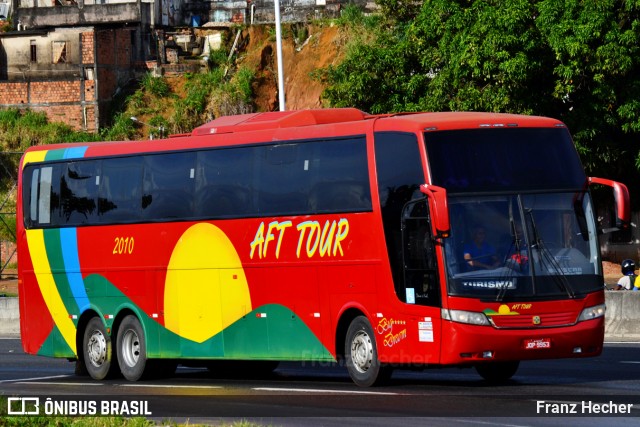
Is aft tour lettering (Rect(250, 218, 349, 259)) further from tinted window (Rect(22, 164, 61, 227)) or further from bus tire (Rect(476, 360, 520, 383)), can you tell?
tinted window (Rect(22, 164, 61, 227))

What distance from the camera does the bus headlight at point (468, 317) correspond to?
57.2 feet

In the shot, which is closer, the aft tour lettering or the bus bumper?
the bus bumper

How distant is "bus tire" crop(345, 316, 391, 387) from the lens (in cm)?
1850

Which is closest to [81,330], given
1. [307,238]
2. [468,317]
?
[307,238]

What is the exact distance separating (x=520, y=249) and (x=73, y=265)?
9120 mm

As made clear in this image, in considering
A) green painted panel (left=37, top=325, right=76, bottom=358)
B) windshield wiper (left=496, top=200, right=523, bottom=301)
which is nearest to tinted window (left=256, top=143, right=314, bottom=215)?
windshield wiper (left=496, top=200, right=523, bottom=301)

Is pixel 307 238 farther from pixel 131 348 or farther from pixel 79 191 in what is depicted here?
pixel 79 191

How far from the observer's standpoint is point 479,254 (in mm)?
17562

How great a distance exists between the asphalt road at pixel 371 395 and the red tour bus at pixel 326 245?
479 mm

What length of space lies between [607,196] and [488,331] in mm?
32900

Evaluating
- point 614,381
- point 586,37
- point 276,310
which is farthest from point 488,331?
point 586,37

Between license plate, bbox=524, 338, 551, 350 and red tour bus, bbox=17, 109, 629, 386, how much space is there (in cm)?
1

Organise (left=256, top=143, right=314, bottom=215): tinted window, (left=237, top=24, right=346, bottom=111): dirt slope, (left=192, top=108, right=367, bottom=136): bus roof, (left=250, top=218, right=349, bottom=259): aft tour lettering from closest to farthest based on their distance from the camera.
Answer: (left=250, top=218, right=349, bottom=259): aft tour lettering
(left=256, top=143, right=314, bottom=215): tinted window
(left=192, top=108, right=367, bottom=136): bus roof
(left=237, top=24, right=346, bottom=111): dirt slope

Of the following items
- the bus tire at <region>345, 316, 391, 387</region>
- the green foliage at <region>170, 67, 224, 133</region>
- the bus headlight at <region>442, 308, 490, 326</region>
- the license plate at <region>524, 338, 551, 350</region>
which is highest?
the bus headlight at <region>442, 308, 490, 326</region>
